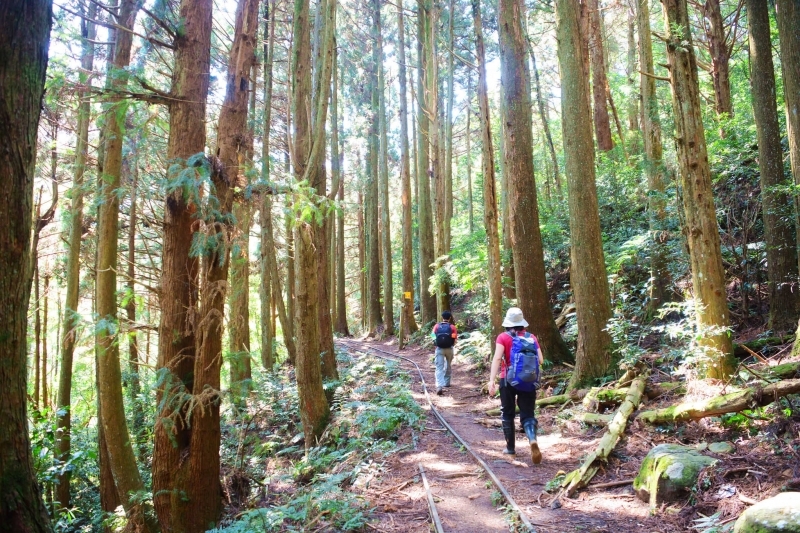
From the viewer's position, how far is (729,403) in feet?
17.3

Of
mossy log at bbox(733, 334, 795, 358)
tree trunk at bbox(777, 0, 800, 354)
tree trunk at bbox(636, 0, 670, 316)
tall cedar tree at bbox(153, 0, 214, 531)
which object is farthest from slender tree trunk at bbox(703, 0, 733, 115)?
tall cedar tree at bbox(153, 0, 214, 531)

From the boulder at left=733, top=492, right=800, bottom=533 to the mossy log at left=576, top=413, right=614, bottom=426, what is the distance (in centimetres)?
343

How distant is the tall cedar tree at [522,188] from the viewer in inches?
418

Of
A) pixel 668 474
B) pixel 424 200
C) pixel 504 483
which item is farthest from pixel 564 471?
pixel 424 200

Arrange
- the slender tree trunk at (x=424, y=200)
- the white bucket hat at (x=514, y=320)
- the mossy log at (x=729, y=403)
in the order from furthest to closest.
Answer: the slender tree trunk at (x=424, y=200)
the white bucket hat at (x=514, y=320)
the mossy log at (x=729, y=403)

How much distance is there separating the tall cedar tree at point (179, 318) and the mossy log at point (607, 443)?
153 inches

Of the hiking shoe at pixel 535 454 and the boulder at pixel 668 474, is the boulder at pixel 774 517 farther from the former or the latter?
the hiking shoe at pixel 535 454

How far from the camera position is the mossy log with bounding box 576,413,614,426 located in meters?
6.80

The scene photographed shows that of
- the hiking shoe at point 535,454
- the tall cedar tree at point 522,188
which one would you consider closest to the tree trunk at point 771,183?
the tall cedar tree at point 522,188

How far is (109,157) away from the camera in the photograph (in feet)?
25.6

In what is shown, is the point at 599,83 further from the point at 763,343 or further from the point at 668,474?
the point at 668,474

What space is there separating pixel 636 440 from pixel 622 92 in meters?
15.6

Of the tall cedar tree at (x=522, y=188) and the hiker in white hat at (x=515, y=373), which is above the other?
the tall cedar tree at (x=522, y=188)

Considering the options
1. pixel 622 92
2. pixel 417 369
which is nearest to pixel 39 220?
pixel 417 369
